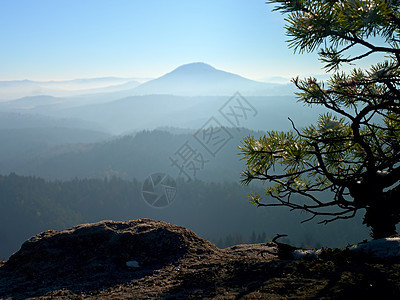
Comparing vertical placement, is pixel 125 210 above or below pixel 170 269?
below

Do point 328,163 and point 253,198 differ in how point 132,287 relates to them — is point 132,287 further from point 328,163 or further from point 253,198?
point 328,163

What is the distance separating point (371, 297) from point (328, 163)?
276cm

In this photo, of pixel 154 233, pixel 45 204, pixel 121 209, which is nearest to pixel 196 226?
pixel 121 209
